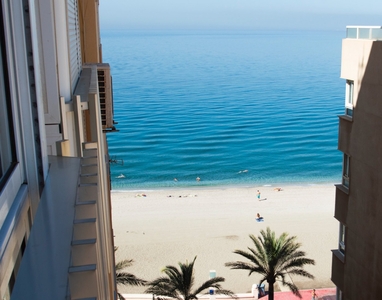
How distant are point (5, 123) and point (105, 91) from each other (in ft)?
26.8

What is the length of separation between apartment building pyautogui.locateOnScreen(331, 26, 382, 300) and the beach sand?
28.3ft

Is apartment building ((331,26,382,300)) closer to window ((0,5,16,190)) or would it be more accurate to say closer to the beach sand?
window ((0,5,16,190))

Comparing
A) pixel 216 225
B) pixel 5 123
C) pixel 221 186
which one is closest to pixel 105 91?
pixel 5 123

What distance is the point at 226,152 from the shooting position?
140 feet

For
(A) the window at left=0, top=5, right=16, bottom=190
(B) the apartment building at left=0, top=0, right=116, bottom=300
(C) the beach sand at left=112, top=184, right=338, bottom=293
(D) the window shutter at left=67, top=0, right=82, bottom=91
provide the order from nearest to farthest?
(B) the apartment building at left=0, top=0, right=116, bottom=300 → (A) the window at left=0, top=5, right=16, bottom=190 → (D) the window shutter at left=67, top=0, right=82, bottom=91 → (C) the beach sand at left=112, top=184, right=338, bottom=293

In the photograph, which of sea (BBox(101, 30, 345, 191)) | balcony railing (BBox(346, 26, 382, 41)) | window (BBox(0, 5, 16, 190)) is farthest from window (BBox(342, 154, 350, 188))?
sea (BBox(101, 30, 345, 191))

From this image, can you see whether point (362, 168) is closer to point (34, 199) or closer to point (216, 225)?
point (34, 199)

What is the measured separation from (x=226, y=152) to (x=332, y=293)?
85.2 feet

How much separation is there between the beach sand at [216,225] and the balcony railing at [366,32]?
10.8 m

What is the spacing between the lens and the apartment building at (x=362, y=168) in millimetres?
8312

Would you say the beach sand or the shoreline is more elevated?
the beach sand

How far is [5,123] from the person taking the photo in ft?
5.53

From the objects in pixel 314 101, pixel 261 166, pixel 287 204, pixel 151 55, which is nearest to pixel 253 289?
pixel 287 204

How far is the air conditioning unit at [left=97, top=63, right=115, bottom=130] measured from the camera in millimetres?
9203
